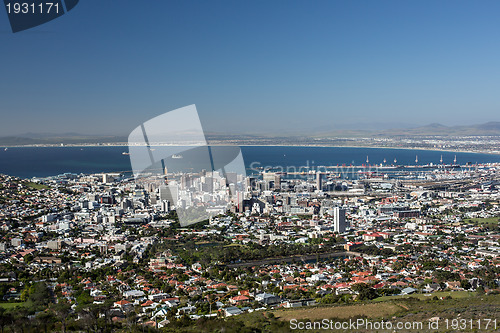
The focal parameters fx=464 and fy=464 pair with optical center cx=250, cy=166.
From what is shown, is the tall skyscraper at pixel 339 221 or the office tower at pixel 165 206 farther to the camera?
the office tower at pixel 165 206

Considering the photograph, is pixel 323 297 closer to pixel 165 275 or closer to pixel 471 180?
pixel 165 275

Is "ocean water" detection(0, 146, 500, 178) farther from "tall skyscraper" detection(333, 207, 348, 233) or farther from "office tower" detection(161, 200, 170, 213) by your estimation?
"tall skyscraper" detection(333, 207, 348, 233)

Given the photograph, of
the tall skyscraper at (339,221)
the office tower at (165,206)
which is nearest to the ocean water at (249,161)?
the office tower at (165,206)

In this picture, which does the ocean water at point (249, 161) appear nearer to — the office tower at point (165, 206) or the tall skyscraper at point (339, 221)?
the office tower at point (165, 206)

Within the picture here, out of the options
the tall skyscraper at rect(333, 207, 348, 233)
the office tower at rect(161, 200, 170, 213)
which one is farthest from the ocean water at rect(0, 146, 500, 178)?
the tall skyscraper at rect(333, 207, 348, 233)

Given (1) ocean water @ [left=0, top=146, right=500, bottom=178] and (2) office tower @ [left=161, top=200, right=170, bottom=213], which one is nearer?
(2) office tower @ [left=161, top=200, right=170, bottom=213]

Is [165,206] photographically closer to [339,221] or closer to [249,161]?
[339,221]

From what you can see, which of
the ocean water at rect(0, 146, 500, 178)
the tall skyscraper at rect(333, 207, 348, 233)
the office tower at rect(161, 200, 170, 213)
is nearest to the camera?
the tall skyscraper at rect(333, 207, 348, 233)

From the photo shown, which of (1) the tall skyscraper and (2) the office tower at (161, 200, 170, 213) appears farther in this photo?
(2) the office tower at (161, 200, 170, 213)

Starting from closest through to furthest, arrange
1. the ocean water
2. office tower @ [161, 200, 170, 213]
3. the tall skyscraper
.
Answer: the tall skyscraper < office tower @ [161, 200, 170, 213] < the ocean water

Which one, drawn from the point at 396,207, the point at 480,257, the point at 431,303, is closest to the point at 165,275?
the point at 431,303

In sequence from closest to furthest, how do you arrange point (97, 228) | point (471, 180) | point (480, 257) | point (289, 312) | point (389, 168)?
point (289, 312), point (480, 257), point (97, 228), point (471, 180), point (389, 168)
